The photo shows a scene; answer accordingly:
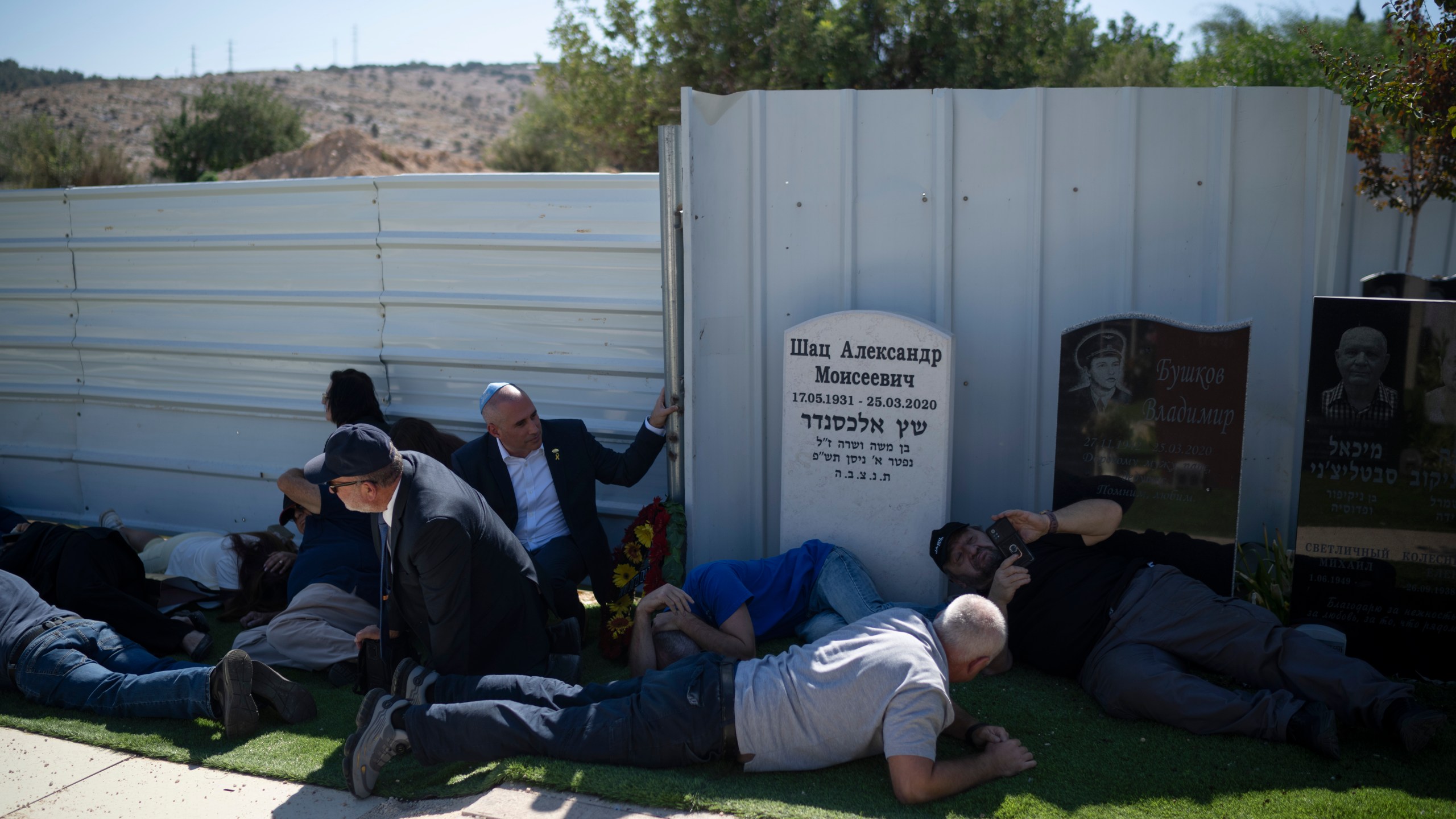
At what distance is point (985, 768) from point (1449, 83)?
4312mm

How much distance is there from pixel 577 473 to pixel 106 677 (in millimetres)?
2396

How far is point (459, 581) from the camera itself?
12.8ft

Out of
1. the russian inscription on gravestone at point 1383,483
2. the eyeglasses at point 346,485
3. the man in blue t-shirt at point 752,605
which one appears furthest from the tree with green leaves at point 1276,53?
the eyeglasses at point 346,485

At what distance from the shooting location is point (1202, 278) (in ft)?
16.5

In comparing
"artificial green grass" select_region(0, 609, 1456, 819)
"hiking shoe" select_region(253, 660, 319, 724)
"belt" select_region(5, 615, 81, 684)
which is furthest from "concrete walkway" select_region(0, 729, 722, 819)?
"belt" select_region(5, 615, 81, 684)

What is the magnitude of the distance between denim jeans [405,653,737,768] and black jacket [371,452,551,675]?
37 cm

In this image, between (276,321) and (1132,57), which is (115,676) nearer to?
(276,321)

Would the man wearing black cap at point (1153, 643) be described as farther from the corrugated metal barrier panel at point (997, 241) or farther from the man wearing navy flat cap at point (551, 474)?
the man wearing navy flat cap at point (551, 474)

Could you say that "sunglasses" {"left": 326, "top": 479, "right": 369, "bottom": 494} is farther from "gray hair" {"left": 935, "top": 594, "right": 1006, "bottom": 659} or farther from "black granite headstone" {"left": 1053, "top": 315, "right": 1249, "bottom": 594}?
"black granite headstone" {"left": 1053, "top": 315, "right": 1249, "bottom": 594}

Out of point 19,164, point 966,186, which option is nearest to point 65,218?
point 966,186

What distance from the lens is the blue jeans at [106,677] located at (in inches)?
162

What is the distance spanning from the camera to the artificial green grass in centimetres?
321

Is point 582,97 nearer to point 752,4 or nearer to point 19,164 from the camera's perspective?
point 752,4

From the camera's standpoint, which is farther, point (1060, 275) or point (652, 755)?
point (1060, 275)
